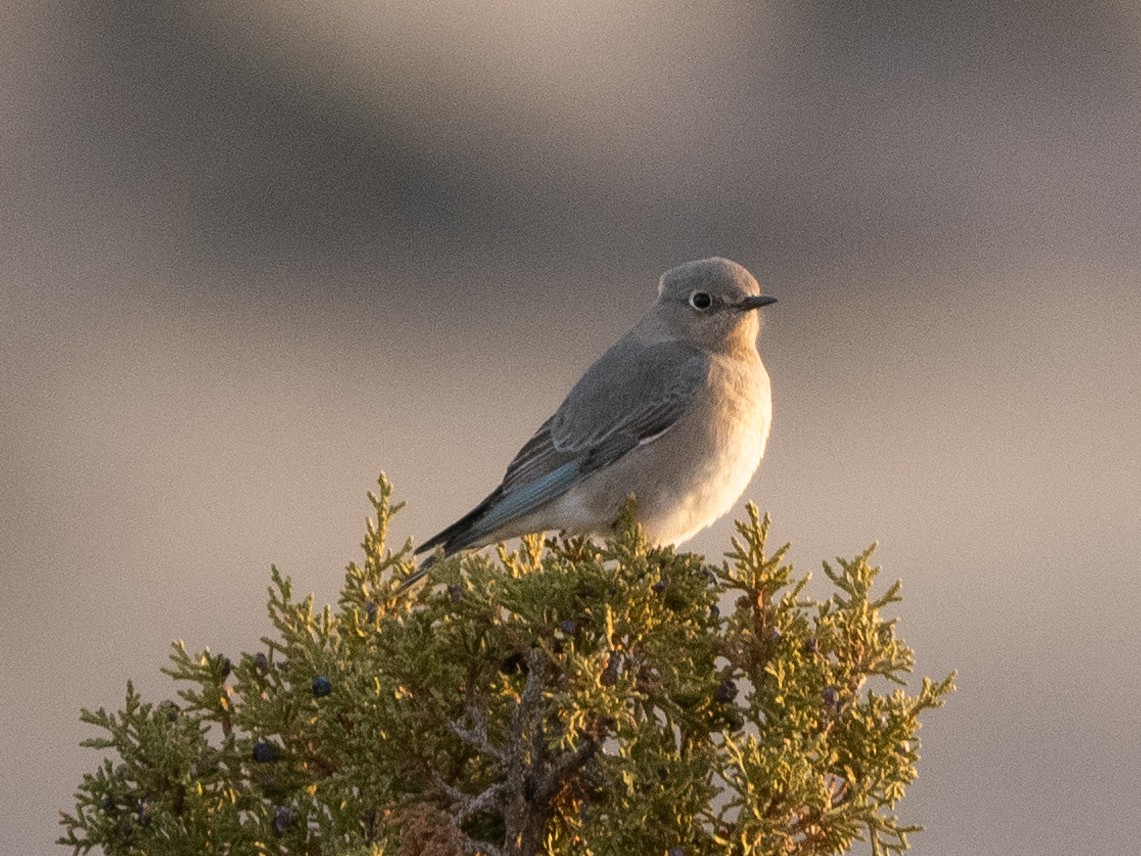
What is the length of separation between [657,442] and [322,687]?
2.41 metres

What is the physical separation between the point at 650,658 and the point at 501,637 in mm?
283

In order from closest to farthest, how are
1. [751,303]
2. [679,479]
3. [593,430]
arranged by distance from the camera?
[679,479]
[593,430]
[751,303]

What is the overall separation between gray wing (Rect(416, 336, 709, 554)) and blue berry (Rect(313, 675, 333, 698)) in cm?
205

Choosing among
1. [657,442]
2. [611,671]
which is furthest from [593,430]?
[611,671]

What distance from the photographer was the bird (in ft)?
18.2

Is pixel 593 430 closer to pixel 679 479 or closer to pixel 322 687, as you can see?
pixel 679 479

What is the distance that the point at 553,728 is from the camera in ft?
10.8

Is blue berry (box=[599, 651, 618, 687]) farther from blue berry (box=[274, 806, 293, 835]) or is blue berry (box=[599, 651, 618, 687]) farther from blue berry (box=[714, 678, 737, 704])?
blue berry (box=[274, 806, 293, 835])

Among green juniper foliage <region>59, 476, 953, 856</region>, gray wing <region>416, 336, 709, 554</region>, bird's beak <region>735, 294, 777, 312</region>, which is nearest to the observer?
green juniper foliage <region>59, 476, 953, 856</region>

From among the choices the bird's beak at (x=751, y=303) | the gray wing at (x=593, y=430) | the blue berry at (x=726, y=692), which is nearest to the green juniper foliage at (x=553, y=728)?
the blue berry at (x=726, y=692)

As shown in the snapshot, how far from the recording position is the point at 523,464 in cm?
576

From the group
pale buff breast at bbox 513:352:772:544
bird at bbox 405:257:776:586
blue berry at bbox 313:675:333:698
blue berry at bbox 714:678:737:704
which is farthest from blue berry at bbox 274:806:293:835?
pale buff breast at bbox 513:352:772:544

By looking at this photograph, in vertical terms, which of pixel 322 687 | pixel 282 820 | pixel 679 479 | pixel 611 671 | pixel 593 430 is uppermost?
pixel 593 430

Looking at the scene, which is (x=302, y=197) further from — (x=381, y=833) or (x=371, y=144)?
(x=381, y=833)
